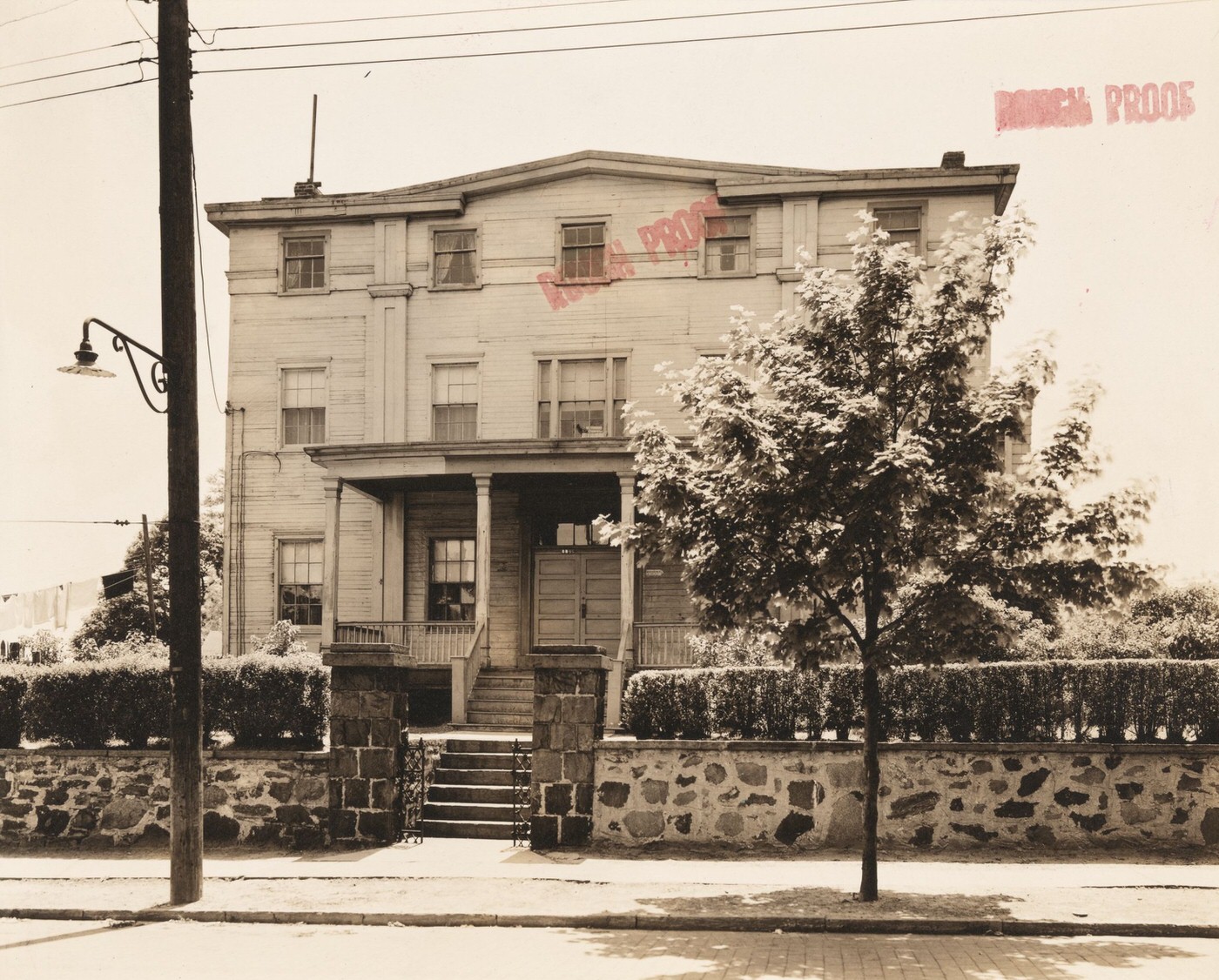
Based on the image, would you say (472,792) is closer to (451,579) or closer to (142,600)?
(451,579)

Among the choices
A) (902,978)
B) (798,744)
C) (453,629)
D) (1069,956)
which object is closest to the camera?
(902,978)

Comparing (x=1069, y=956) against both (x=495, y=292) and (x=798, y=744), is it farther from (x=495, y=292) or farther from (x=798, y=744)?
(x=495, y=292)

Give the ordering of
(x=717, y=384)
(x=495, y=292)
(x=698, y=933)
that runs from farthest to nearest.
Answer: (x=495, y=292) < (x=717, y=384) < (x=698, y=933)

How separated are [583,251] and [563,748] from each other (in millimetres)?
13495

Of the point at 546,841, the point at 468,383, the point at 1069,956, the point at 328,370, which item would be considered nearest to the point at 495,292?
the point at 468,383

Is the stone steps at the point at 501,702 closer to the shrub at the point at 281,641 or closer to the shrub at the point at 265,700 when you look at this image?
the shrub at the point at 281,641

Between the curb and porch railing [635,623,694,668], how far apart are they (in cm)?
1048

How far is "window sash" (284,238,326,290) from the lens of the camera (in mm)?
25812

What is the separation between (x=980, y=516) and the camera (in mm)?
10750

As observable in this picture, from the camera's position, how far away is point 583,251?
2494cm

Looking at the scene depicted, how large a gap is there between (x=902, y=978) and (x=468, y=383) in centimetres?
1809

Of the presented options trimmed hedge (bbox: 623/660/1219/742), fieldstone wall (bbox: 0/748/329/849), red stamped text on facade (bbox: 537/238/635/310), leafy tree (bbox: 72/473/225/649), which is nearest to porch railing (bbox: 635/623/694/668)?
trimmed hedge (bbox: 623/660/1219/742)

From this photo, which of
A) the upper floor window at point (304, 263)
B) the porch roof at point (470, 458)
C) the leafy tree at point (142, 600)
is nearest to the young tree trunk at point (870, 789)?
the porch roof at point (470, 458)

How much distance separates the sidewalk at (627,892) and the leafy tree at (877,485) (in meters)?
1.01
